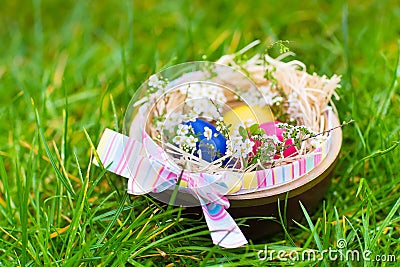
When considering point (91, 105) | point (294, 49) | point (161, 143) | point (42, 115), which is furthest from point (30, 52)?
point (161, 143)

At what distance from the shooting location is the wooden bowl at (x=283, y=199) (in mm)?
1052

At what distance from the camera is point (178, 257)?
3.64ft

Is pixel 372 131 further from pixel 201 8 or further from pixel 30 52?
pixel 30 52

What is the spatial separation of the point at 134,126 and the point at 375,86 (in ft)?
2.52

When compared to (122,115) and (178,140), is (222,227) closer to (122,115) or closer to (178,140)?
(178,140)

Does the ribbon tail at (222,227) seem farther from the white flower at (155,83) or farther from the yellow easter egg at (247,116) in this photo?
the white flower at (155,83)

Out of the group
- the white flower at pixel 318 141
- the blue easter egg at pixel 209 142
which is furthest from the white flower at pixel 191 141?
the white flower at pixel 318 141

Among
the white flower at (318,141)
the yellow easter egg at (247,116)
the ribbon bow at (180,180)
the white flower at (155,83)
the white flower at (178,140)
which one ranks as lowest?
the ribbon bow at (180,180)

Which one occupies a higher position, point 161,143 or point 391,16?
point 391,16

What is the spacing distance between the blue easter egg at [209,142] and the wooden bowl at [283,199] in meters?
0.10

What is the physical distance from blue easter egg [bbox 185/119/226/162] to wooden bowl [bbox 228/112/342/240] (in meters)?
0.10

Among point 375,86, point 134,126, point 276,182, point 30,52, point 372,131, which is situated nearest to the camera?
point 276,182

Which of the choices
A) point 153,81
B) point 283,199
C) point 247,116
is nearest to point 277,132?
point 247,116

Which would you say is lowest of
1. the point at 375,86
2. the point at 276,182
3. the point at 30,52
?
the point at 276,182
